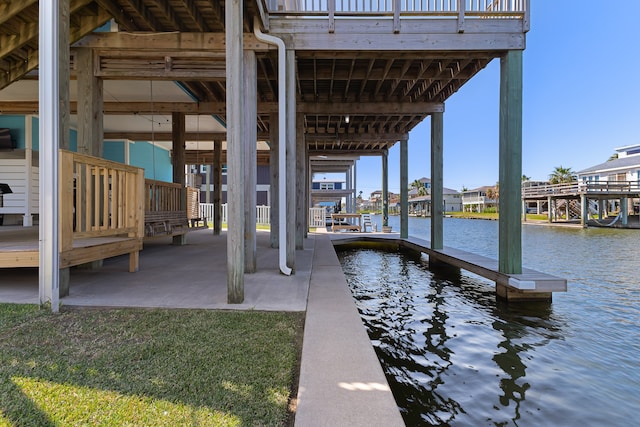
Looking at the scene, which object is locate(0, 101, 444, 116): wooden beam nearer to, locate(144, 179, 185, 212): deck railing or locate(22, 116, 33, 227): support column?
locate(22, 116, 33, 227): support column

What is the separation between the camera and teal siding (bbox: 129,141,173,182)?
39.5ft

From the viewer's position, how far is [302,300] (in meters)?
3.62

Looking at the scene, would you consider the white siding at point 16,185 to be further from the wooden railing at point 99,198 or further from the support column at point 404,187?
the support column at point 404,187

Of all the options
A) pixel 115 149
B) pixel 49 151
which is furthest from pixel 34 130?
pixel 49 151

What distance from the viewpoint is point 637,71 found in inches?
1898

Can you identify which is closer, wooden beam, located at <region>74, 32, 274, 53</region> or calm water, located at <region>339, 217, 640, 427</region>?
calm water, located at <region>339, 217, 640, 427</region>

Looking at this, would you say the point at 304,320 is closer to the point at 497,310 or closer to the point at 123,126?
the point at 497,310

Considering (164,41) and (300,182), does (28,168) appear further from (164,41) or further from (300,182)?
(300,182)

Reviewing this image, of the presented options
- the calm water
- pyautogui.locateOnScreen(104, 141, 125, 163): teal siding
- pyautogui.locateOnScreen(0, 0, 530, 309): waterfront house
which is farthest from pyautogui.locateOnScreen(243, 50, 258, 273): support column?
pyautogui.locateOnScreen(104, 141, 125, 163): teal siding

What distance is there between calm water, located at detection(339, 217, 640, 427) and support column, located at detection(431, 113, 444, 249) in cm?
169

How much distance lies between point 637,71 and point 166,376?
67.7 metres

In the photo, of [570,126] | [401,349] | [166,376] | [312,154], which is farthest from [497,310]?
[570,126]

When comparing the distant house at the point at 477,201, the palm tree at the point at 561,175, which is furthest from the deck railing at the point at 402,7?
the distant house at the point at 477,201

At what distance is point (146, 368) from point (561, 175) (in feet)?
194
